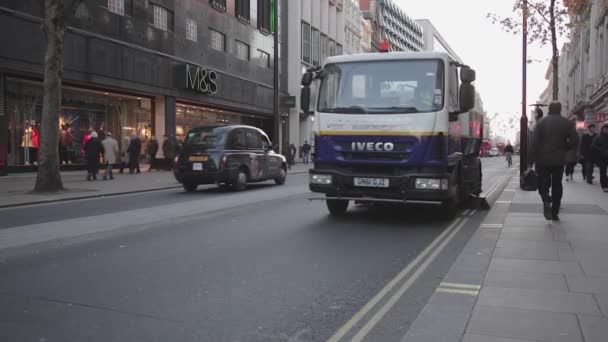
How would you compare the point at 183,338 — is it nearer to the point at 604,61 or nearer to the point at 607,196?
the point at 607,196

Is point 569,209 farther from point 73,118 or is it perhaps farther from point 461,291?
point 73,118

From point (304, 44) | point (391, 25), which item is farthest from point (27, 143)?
point (391, 25)

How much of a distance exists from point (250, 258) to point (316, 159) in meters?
→ 3.26

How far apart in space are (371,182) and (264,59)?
29.9m

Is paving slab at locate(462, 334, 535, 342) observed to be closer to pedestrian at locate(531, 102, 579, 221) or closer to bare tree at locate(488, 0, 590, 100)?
pedestrian at locate(531, 102, 579, 221)

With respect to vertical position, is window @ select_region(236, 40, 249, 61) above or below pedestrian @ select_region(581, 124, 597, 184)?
above

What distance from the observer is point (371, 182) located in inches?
331

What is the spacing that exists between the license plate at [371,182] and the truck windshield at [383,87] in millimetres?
1029

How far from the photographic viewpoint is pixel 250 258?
5930 millimetres

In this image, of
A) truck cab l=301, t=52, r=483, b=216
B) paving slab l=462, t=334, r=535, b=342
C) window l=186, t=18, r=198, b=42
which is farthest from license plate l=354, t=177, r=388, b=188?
window l=186, t=18, r=198, b=42

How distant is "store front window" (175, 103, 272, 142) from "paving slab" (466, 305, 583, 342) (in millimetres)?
22202

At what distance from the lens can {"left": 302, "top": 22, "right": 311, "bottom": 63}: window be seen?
1756 inches

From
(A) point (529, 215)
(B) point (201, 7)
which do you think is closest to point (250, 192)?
(A) point (529, 215)

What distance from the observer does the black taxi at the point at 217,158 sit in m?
14.4
